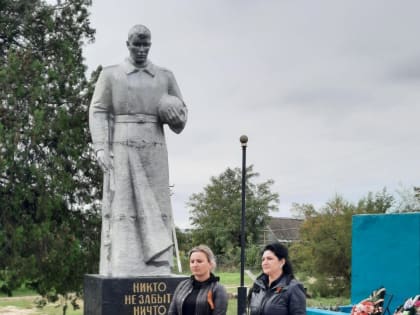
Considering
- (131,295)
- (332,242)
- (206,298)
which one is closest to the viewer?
(206,298)

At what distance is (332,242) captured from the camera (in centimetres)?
2253

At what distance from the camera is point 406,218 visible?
25.4 feet

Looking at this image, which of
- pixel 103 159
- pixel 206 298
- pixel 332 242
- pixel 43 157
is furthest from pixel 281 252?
pixel 332 242

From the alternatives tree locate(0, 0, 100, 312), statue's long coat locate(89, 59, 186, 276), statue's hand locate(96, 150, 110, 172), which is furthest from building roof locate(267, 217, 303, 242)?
→ statue's hand locate(96, 150, 110, 172)

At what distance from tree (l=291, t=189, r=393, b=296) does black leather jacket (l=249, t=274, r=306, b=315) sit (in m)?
18.0

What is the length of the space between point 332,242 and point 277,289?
18.4 meters

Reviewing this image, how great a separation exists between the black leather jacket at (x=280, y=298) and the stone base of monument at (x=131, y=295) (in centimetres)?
324

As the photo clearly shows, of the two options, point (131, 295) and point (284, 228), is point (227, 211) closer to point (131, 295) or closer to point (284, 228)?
point (284, 228)

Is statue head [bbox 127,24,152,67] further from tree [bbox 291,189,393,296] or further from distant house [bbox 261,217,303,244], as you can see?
distant house [bbox 261,217,303,244]

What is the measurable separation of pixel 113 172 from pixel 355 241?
2983 millimetres

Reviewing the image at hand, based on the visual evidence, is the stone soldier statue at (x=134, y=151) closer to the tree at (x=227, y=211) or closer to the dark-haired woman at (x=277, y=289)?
the dark-haired woman at (x=277, y=289)

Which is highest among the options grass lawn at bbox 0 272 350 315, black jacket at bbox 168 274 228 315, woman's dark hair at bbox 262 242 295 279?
woman's dark hair at bbox 262 242 295 279

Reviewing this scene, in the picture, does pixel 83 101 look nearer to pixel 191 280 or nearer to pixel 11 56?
pixel 11 56

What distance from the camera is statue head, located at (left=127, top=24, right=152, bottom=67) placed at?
8211 mm
